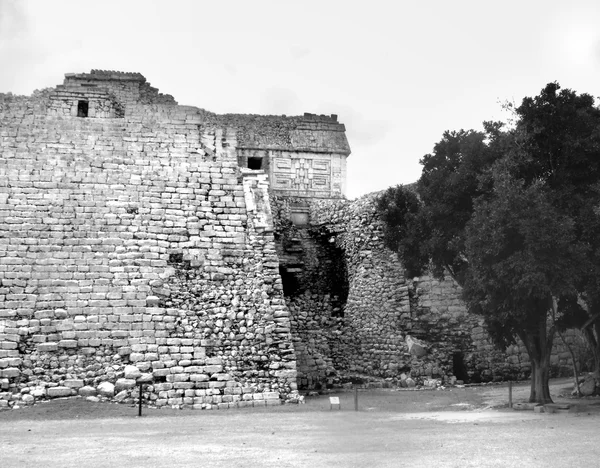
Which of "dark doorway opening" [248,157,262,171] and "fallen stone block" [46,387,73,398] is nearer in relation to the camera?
"fallen stone block" [46,387,73,398]

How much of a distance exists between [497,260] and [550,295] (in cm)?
123

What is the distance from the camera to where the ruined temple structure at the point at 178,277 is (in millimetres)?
16641

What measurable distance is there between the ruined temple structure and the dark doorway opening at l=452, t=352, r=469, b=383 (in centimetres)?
3

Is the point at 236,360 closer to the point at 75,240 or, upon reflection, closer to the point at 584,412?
Answer: the point at 75,240

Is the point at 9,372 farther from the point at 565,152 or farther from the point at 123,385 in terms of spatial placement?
the point at 565,152

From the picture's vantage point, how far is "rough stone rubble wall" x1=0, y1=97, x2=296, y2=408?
16.5 meters

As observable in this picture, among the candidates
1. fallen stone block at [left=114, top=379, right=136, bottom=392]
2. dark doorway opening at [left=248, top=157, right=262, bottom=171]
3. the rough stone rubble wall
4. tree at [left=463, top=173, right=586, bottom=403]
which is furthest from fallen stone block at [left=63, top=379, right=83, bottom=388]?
dark doorway opening at [left=248, top=157, right=262, bottom=171]

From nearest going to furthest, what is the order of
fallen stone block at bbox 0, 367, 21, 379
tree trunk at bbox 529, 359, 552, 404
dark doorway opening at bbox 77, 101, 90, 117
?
fallen stone block at bbox 0, 367, 21, 379 → tree trunk at bbox 529, 359, 552, 404 → dark doorway opening at bbox 77, 101, 90, 117

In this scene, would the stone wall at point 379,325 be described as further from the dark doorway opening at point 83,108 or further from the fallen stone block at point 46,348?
the fallen stone block at point 46,348

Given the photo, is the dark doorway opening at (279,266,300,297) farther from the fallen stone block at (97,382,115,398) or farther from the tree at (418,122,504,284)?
the fallen stone block at (97,382,115,398)

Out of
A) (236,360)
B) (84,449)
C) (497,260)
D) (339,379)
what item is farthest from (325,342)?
(84,449)

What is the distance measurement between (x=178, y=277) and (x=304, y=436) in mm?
7044

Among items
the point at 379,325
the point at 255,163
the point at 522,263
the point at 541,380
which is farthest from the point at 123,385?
the point at 255,163

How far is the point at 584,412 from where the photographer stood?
1521 centimetres
